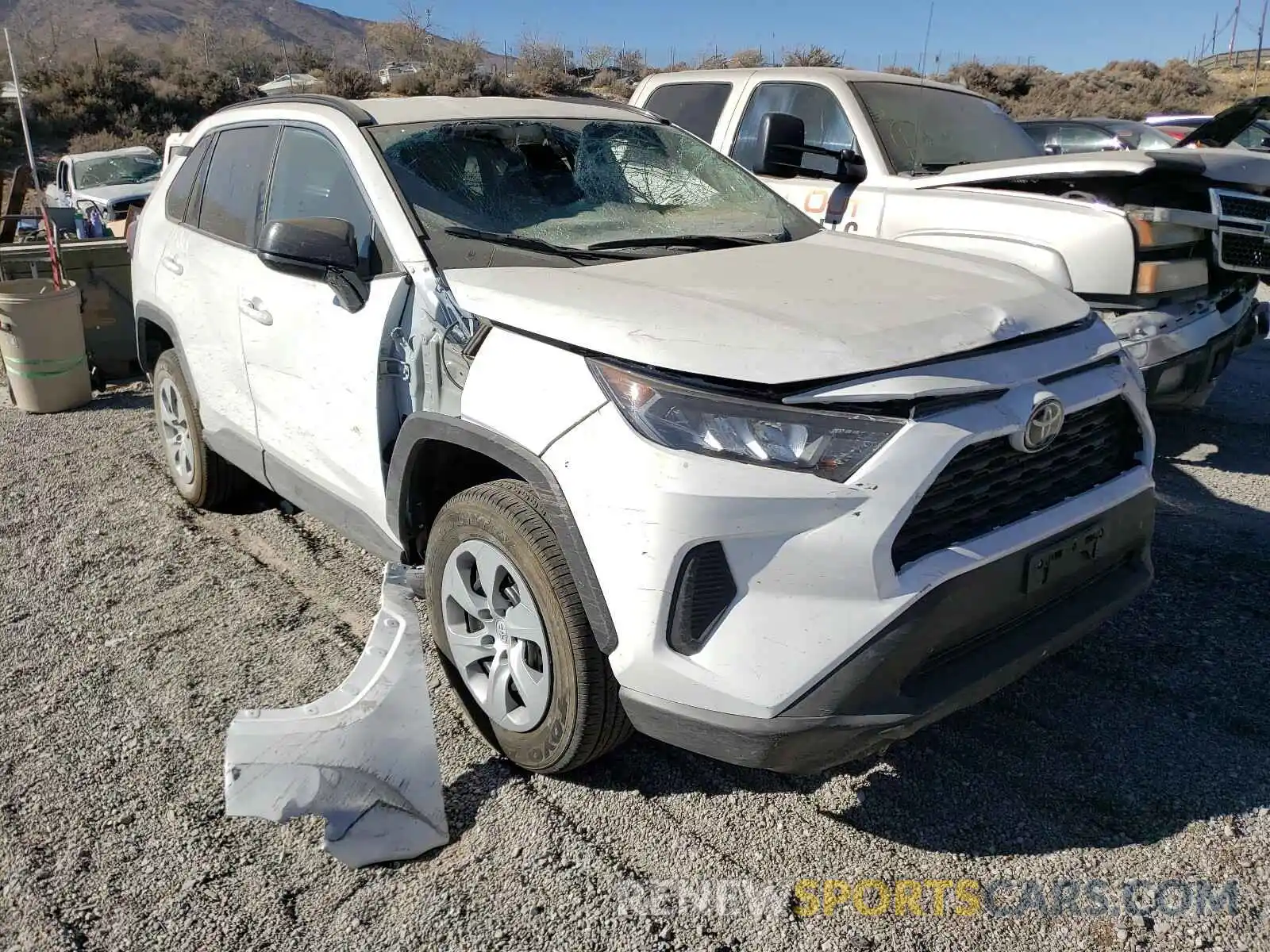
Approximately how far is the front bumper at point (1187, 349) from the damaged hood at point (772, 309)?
2.03m

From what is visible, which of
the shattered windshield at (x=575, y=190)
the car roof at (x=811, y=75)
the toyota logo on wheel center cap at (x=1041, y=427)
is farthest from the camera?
the car roof at (x=811, y=75)

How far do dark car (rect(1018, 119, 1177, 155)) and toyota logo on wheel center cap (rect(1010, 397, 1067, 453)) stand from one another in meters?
12.4

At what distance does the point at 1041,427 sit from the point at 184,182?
4.06 meters

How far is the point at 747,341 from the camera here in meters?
2.40

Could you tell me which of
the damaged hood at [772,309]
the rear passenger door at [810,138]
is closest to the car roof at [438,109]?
the damaged hood at [772,309]

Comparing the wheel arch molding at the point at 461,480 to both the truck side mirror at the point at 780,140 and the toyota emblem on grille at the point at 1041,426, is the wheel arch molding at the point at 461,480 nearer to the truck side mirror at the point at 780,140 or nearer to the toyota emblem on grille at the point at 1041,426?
the toyota emblem on grille at the point at 1041,426

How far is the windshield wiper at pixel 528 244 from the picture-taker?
3178 mm

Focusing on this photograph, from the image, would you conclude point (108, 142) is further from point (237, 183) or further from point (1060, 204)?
point (1060, 204)

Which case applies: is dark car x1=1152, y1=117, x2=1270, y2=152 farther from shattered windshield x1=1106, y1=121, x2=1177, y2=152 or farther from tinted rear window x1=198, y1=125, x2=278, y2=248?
tinted rear window x1=198, y1=125, x2=278, y2=248

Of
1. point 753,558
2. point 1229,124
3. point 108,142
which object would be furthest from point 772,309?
point 108,142

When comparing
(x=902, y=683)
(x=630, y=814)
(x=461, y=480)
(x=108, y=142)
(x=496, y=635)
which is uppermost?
(x=108, y=142)

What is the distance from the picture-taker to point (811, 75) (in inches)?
251

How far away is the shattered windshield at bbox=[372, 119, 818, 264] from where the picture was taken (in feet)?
10.8

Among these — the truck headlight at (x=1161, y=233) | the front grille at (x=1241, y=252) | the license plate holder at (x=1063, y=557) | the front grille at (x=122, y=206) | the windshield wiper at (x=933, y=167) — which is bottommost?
the front grille at (x=122, y=206)
